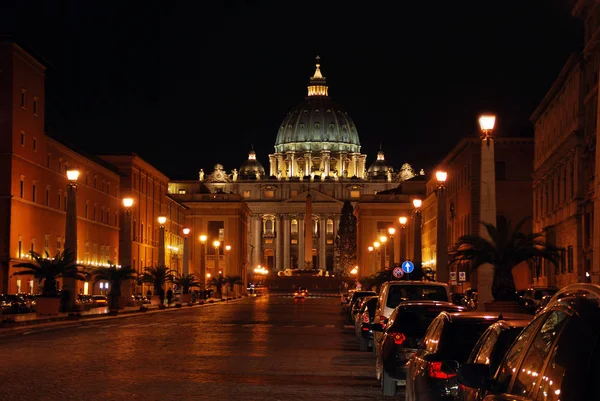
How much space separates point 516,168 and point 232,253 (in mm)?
84456

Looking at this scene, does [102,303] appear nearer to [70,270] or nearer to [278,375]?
[70,270]

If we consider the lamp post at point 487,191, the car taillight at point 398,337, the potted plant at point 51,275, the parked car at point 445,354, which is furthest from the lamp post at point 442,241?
the parked car at point 445,354

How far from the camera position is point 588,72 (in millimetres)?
49562

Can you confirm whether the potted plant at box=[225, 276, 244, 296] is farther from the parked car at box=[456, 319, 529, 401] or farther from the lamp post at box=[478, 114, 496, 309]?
the parked car at box=[456, 319, 529, 401]

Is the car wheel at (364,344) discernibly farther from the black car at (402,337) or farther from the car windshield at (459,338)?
the car windshield at (459,338)

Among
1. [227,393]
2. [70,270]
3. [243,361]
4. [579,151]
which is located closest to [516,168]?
[579,151]

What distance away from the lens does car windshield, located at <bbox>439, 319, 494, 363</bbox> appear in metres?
10.5

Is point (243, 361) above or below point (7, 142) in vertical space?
below

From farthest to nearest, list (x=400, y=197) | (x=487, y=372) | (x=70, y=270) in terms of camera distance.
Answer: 1. (x=400, y=197)
2. (x=70, y=270)
3. (x=487, y=372)

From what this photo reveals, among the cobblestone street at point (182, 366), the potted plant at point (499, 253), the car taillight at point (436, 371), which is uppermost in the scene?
the potted plant at point (499, 253)

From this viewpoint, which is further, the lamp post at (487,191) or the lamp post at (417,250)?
the lamp post at (417,250)

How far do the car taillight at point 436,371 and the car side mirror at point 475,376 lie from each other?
342cm

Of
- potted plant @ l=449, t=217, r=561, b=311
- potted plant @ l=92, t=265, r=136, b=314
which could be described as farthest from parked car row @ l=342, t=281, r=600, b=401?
potted plant @ l=92, t=265, r=136, b=314

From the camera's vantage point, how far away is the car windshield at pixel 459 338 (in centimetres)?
1055
